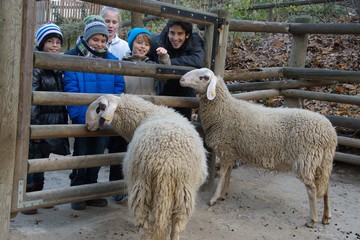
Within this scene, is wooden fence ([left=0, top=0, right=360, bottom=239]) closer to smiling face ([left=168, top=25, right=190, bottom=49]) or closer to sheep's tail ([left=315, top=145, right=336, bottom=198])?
smiling face ([left=168, top=25, right=190, bottom=49])

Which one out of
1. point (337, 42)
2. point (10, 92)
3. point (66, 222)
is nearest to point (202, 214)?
point (66, 222)

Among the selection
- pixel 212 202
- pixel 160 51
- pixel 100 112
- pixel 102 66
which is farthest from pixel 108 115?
pixel 212 202

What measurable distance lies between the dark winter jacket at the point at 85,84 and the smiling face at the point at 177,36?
0.75 metres

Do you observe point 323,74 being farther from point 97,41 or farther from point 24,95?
point 24,95

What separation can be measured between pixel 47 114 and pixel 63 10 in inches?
618

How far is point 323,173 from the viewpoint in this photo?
4500mm

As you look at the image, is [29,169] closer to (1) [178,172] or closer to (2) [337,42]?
(1) [178,172]

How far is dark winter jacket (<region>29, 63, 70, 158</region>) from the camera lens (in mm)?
4098

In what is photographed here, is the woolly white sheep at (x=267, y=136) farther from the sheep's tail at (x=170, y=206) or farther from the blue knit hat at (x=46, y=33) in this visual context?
the sheep's tail at (x=170, y=206)

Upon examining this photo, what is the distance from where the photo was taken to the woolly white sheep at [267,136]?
4.46m

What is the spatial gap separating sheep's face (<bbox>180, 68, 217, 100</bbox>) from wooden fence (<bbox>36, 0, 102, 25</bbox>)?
1478 centimetres

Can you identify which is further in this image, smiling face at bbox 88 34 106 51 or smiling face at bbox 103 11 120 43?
smiling face at bbox 103 11 120 43

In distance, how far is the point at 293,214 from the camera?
479cm

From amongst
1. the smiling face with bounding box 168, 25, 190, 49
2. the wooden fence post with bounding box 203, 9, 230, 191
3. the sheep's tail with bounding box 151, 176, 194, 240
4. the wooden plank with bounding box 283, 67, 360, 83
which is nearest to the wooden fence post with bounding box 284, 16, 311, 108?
the wooden plank with bounding box 283, 67, 360, 83
